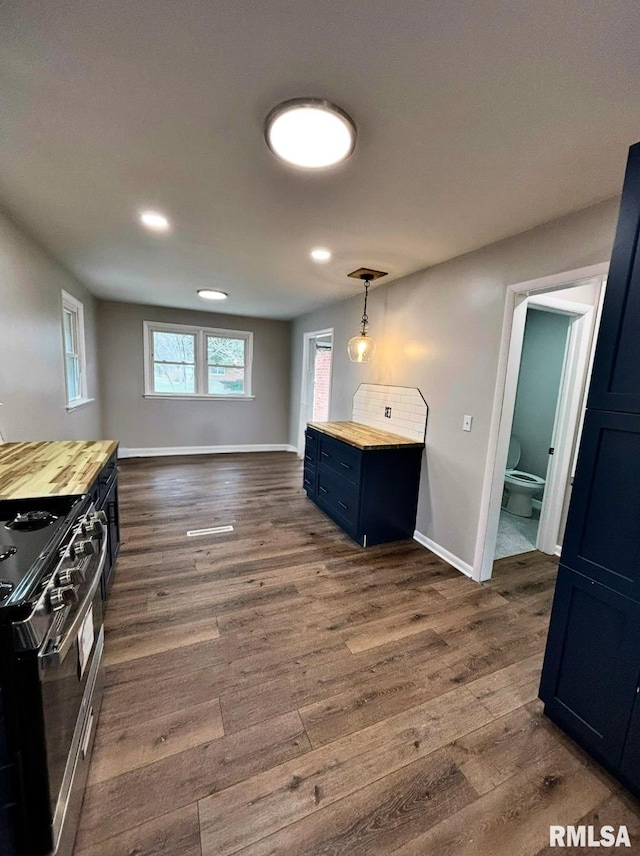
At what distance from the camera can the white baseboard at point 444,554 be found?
2754 millimetres

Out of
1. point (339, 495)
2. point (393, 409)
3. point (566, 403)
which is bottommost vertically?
point (339, 495)

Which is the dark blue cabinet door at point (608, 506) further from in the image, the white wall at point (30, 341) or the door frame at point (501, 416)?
the white wall at point (30, 341)

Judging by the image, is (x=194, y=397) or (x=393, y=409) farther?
(x=194, y=397)

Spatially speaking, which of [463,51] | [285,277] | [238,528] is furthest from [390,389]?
[463,51]

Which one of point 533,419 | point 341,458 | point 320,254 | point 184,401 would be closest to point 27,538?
point 341,458

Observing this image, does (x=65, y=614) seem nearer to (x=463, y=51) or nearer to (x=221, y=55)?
(x=221, y=55)

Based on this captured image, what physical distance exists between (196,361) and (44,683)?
5564mm

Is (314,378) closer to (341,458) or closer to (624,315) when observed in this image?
(341,458)

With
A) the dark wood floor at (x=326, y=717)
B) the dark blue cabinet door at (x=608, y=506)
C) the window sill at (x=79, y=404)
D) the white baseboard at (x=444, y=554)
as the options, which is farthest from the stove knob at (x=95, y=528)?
the window sill at (x=79, y=404)

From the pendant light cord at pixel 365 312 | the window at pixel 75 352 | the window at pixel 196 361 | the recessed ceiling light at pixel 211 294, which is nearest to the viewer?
the pendant light cord at pixel 365 312

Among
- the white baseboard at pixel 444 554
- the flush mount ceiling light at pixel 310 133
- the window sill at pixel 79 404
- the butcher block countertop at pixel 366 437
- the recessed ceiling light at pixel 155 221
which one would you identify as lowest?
the white baseboard at pixel 444 554

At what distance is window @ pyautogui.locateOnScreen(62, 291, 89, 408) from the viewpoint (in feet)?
13.0

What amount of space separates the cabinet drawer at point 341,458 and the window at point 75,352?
9.11 feet

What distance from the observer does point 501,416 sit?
252 cm
